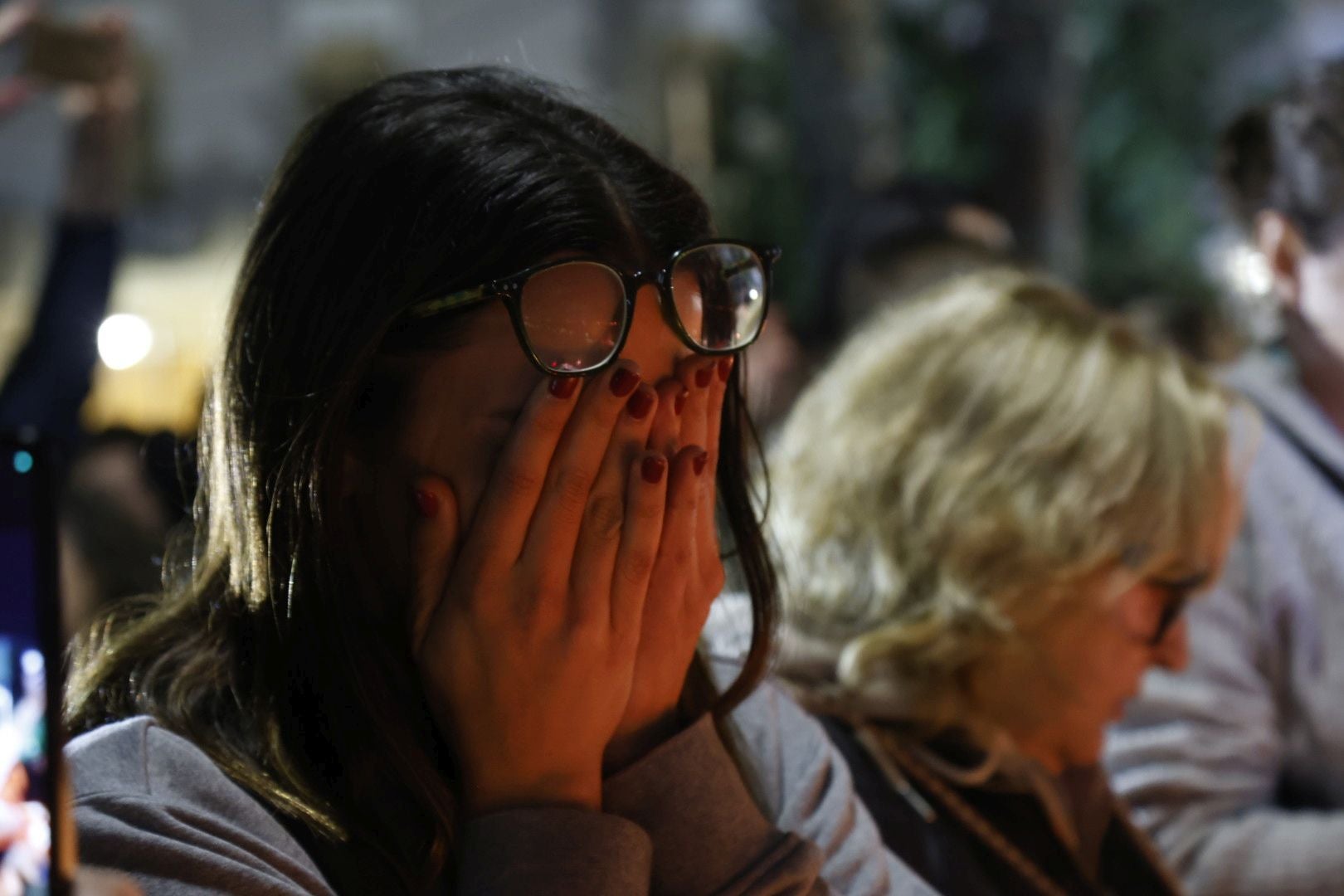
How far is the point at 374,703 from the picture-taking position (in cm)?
120

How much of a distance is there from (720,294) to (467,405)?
0.81 ft

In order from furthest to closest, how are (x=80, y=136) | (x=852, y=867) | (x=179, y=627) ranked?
(x=80, y=136)
(x=852, y=867)
(x=179, y=627)

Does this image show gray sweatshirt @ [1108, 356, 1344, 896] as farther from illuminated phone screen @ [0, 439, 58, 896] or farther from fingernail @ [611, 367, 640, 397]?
illuminated phone screen @ [0, 439, 58, 896]

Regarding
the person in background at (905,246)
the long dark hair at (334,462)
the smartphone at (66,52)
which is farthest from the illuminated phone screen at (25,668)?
the person in background at (905,246)

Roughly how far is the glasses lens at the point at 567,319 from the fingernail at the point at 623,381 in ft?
0.05

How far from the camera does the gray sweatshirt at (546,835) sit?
1.07 meters

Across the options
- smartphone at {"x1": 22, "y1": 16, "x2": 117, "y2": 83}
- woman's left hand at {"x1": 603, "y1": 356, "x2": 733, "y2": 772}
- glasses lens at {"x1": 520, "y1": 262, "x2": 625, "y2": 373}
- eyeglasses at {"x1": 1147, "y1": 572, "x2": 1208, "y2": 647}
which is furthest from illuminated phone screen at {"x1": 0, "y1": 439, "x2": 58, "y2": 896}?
smartphone at {"x1": 22, "y1": 16, "x2": 117, "y2": 83}

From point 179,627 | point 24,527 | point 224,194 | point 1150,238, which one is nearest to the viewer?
point 24,527

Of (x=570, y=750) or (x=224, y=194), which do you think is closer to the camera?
(x=570, y=750)

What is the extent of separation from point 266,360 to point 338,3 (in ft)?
88.7

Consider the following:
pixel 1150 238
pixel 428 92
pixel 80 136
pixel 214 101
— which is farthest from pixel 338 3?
pixel 428 92

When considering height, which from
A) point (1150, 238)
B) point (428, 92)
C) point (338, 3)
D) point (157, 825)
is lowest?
point (1150, 238)

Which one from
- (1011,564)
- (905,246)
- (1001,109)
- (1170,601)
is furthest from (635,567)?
(1001,109)

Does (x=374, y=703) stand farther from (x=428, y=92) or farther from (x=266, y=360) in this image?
(x=428, y=92)
